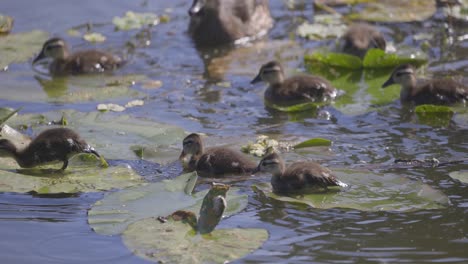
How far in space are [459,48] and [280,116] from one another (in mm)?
2514

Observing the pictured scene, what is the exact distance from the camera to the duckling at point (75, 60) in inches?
371

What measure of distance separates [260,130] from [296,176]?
A: 1.52m

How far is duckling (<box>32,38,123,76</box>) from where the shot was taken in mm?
9422

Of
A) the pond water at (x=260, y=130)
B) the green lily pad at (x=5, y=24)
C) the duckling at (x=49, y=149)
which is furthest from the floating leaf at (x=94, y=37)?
the duckling at (x=49, y=149)

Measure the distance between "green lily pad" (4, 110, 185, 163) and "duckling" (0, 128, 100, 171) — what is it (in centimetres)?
23

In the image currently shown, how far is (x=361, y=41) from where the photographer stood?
9703 millimetres

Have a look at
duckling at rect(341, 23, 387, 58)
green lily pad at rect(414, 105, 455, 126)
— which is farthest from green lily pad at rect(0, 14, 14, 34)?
green lily pad at rect(414, 105, 455, 126)

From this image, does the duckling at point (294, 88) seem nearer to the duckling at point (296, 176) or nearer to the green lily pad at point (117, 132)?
the green lily pad at point (117, 132)

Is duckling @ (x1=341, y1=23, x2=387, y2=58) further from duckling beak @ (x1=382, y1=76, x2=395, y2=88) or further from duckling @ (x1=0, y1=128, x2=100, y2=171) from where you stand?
duckling @ (x1=0, y1=128, x2=100, y2=171)

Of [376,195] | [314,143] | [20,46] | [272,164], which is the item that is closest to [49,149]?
[272,164]

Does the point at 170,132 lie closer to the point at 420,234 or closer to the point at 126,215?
the point at 126,215

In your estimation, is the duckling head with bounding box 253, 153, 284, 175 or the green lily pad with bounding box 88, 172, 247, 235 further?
the duckling head with bounding box 253, 153, 284, 175

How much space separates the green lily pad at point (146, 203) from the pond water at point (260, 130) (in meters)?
0.08

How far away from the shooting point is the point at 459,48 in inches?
388
